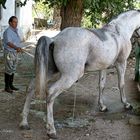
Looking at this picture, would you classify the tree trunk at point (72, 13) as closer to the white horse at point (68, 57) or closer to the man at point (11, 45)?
Answer: the man at point (11, 45)

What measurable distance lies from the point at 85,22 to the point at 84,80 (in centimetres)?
866

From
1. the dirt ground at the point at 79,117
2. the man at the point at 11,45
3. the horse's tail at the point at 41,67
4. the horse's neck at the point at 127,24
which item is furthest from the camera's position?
the man at the point at 11,45

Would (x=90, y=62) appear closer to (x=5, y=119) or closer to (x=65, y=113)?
(x=65, y=113)

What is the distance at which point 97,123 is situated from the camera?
6.04 m

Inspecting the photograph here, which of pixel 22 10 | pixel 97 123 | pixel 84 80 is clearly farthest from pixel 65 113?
pixel 22 10

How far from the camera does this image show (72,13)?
32.6 feet

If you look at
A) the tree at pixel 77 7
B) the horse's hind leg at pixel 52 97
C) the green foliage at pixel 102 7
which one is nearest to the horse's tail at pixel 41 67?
the horse's hind leg at pixel 52 97

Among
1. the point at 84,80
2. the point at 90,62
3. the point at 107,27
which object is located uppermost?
the point at 107,27

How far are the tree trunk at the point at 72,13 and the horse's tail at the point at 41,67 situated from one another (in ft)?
15.5

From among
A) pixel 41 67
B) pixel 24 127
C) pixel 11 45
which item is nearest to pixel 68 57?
pixel 41 67

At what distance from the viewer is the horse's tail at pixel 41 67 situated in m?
5.19

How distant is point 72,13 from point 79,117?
4.31 m

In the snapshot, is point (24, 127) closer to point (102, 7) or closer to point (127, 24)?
point (127, 24)

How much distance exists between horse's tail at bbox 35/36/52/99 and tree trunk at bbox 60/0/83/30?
4.72 m
